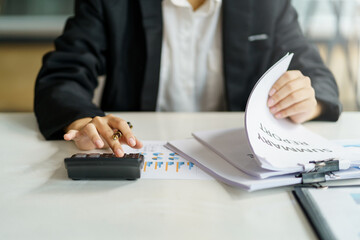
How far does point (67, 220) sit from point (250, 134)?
24 centimetres

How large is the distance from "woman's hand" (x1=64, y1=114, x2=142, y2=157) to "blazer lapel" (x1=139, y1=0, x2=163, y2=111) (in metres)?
0.34

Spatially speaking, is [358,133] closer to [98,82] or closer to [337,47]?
[98,82]

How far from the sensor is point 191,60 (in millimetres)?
1011

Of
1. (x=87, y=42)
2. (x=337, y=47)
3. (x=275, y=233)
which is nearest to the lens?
(x=275, y=233)

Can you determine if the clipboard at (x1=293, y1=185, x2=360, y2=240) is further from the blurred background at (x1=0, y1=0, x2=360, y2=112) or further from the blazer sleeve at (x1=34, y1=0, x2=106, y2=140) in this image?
the blurred background at (x1=0, y1=0, x2=360, y2=112)

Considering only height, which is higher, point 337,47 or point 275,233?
point 275,233

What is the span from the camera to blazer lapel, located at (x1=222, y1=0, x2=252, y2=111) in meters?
0.92

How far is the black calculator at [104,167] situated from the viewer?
48cm

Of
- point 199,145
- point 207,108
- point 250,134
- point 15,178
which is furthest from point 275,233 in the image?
point 207,108

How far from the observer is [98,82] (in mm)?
983

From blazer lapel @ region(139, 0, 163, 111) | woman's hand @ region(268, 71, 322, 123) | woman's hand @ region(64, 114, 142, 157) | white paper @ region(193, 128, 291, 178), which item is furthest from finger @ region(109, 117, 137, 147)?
blazer lapel @ region(139, 0, 163, 111)

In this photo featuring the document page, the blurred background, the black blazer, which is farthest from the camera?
the blurred background

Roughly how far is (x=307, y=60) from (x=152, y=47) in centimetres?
37

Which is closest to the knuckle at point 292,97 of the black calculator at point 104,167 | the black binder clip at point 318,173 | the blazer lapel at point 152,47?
the black binder clip at point 318,173
